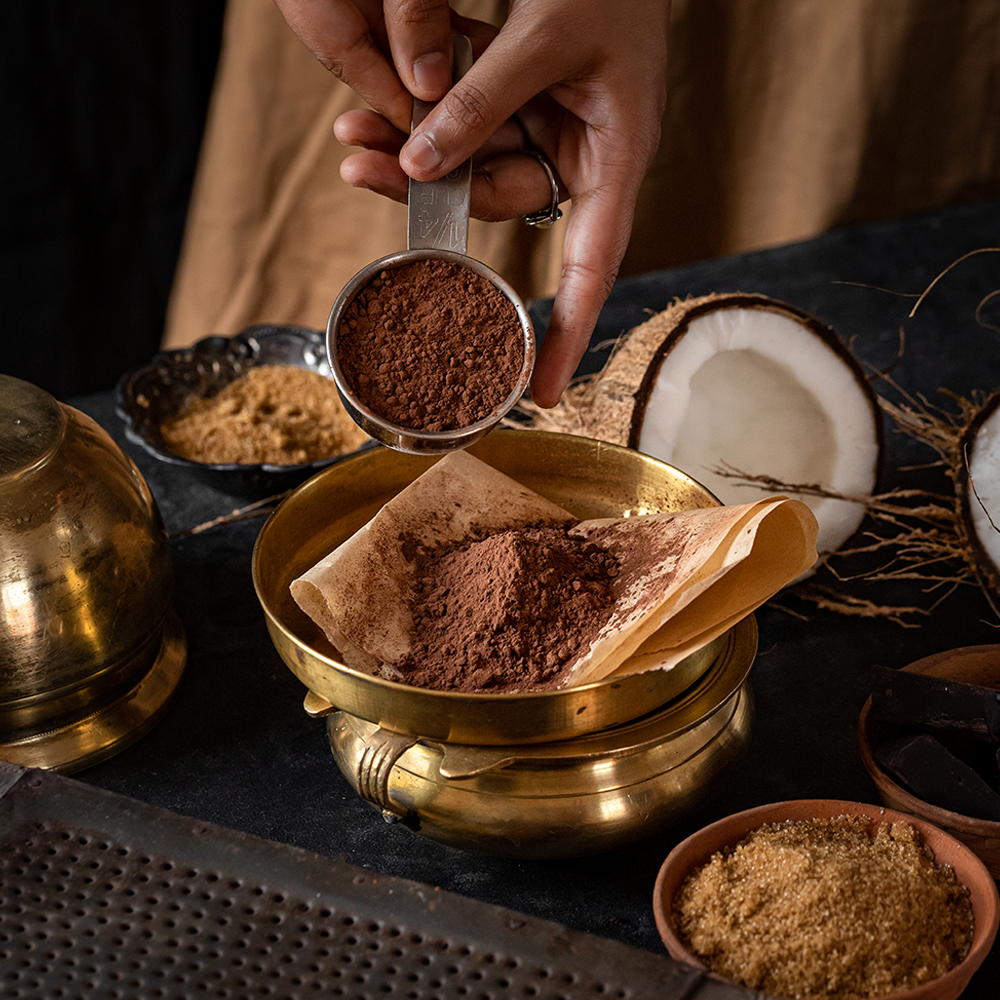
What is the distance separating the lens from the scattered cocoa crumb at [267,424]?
1.34 m

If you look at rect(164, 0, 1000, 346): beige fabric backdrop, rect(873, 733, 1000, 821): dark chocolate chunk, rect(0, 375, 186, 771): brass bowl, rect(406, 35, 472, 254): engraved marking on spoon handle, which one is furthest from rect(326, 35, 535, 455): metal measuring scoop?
rect(164, 0, 1000, 346): beige fabric backdrop

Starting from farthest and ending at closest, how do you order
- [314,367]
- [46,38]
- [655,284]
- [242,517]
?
[46,38] < [655,284] < [314,367] < [242,517]

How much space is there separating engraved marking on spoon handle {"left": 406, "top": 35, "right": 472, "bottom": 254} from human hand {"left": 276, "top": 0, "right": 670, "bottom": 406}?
0.03 metres

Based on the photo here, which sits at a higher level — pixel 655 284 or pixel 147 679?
pixel 655 284

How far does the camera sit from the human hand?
956mm

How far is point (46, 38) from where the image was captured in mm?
2266

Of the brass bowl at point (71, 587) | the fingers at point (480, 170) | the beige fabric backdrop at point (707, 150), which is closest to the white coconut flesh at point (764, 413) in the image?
the fingers at point (480, 170)

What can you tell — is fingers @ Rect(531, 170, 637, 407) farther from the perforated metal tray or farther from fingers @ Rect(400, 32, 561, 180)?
the perforated metal tray

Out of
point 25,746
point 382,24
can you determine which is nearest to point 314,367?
point 382,24

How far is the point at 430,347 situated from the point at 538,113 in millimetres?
402

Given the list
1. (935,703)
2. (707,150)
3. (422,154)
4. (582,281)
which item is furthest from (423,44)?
(707,150)

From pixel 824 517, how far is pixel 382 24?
2.53 ft

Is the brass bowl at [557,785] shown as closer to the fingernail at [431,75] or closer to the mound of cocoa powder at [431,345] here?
the mound of cocoa powder at [431,345]

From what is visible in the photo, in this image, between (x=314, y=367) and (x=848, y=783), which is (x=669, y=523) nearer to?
(x=848, y=783)
